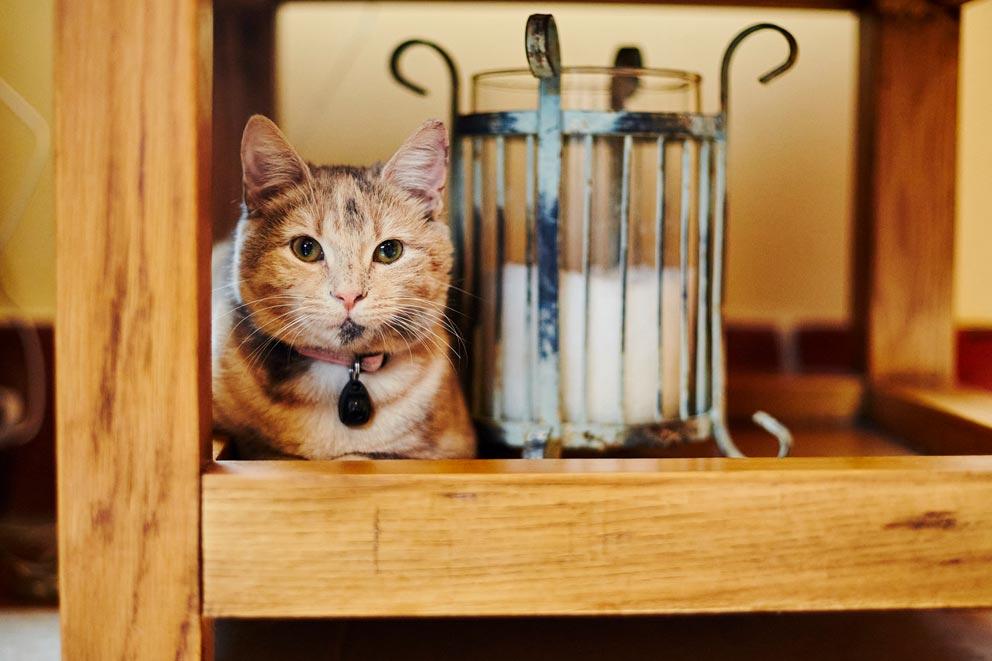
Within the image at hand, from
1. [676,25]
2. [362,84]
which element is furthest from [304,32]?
[676,25]

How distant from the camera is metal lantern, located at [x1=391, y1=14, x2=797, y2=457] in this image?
3.12 feet

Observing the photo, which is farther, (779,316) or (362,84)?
(779,316)

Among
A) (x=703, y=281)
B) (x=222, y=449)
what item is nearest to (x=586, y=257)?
(x=703, y=281)

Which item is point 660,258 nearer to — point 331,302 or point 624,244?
point 624,244

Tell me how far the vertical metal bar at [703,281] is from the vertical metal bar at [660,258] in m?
0.04

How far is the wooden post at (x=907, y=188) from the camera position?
1222 mm

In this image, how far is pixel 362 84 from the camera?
1559 mm

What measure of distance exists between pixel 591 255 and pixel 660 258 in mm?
70

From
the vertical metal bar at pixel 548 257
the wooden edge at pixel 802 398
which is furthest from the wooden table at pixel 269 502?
the wooden edge at pixel 802 398

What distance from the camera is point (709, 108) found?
147cm

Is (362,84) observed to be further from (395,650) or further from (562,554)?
(562,554)

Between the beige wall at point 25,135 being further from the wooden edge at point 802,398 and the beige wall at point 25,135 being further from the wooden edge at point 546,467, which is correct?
the wooden edge at point 802,398

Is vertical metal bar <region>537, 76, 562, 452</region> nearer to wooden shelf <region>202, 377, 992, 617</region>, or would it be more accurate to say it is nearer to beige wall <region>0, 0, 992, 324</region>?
wooden shelf <region>202, 377, 992, 617</region>

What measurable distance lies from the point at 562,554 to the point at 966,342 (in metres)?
1.19
